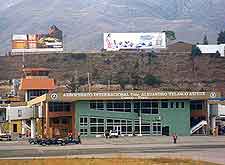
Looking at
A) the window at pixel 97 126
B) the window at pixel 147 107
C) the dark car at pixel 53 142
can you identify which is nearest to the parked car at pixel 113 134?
the window at pixel 97 126

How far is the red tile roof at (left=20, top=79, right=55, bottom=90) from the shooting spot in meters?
120

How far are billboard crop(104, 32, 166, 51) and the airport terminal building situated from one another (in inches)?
2753

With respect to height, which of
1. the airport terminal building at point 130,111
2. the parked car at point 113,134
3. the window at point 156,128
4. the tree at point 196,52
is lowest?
the parked car at point 113,134

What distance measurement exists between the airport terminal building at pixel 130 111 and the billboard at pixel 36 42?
6880cm

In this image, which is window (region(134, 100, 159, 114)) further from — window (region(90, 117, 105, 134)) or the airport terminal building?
window (region(90, 117, 105, 134))

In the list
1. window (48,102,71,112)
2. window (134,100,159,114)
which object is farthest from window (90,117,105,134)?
window (48,102,71,112)

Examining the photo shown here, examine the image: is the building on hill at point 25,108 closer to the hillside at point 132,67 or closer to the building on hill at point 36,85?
the building on hill at point 36,85

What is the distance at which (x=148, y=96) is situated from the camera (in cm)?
9794

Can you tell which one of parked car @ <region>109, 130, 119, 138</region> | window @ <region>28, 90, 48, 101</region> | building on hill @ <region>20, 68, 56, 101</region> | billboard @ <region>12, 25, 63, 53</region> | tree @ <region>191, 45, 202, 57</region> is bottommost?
parked car @ <region>109, 130, 119, 138</region>

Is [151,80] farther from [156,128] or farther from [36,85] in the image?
[156,128]

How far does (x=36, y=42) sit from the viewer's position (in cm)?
17062

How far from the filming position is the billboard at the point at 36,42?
6575 inches

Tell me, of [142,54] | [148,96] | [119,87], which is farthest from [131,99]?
[142,54]

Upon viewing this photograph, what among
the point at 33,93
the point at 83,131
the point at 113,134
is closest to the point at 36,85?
the point at 33,93
